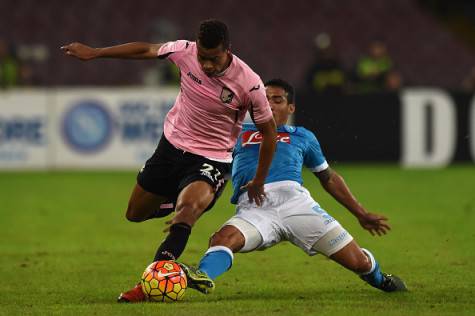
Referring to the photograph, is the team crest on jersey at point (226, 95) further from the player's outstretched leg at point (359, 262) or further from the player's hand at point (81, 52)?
the player's outstretched leg at point (359, 262)

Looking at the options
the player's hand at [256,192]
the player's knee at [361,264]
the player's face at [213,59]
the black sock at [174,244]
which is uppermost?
the player's face at [213,59]

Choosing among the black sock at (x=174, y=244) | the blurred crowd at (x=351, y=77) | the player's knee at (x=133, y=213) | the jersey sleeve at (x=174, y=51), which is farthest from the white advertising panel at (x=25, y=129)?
the black sock at (x=174, y=244)

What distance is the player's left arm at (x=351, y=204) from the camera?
7.35 m

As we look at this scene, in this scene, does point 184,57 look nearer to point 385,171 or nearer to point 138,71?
point 385,171

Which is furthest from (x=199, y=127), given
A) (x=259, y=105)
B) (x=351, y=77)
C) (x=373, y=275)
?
(x=351, y=77)

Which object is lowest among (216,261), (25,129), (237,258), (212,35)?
(25,129)

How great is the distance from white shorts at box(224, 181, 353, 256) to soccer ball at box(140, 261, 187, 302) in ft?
1.94

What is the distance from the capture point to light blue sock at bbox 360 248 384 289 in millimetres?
7277

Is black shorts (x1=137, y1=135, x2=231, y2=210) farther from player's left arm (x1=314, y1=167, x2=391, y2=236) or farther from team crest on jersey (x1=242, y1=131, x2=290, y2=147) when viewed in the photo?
player's left arm (x1=314, y1=167, x2=391, y2=236)

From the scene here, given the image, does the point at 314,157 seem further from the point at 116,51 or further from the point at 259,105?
the point at 116,51

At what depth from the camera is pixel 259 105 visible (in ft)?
23.2

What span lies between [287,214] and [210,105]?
0.87 metres

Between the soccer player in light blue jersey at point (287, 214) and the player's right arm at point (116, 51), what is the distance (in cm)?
85

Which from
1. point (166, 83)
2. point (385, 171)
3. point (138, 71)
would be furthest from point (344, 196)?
point (138, 71)
